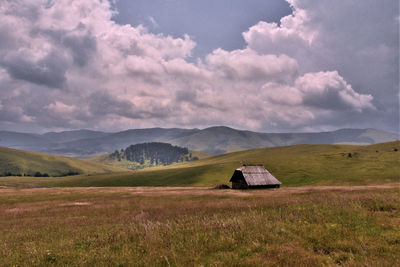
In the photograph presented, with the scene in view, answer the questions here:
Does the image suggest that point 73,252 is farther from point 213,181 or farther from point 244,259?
point 213,181

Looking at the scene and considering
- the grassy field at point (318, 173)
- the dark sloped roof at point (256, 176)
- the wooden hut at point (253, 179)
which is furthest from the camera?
the grassy field at point (318, 173)

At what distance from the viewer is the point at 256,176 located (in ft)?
219

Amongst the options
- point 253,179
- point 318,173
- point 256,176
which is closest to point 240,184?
point 253,179

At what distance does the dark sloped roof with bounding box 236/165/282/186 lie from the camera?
64619 mm

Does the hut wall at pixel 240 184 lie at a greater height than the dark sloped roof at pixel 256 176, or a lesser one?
lesser

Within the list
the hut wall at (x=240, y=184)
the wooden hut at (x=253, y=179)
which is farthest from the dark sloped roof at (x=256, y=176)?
the hut wall at (x=240, y=184)

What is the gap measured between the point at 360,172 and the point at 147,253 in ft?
346

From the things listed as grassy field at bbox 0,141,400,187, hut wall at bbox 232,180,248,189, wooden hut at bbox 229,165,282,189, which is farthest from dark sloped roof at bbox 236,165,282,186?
grassy field at bbox 0,141,400,187

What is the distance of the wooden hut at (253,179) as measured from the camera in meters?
64.1

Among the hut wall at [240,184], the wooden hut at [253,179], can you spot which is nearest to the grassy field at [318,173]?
the wooden hut at [253,179]

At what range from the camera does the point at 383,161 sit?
9975 centimetres

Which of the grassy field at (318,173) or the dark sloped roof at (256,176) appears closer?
the dark sloped roof at (256,176)

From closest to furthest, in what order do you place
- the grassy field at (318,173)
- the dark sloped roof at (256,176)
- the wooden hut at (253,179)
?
the wooden hut at (253,179) < the dark sloped roof at (256,176) < the grassy field at (318,173)

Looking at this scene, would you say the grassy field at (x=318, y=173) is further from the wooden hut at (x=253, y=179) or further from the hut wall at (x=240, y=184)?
the hut wall at (x=240, y=184)
